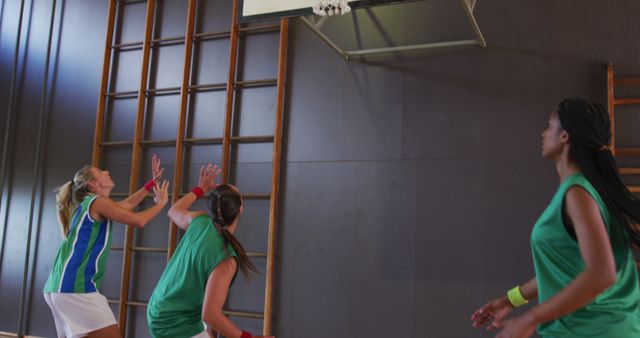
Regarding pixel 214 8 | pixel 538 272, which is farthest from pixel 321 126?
pixel 538 272

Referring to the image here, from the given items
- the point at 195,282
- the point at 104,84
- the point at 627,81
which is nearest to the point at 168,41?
the point at 104,84

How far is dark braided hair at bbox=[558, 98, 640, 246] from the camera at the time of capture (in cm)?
149

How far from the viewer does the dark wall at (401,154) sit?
13.6ft

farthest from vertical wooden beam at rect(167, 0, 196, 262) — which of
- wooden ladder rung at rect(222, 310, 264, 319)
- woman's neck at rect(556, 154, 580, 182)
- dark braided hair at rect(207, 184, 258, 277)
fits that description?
woman's neck at rect(556, 154, 580, 182)

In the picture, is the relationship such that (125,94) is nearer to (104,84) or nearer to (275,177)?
(104,84)

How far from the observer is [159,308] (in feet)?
7.64

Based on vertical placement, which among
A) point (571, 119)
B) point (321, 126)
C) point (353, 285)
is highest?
point (321, 126)

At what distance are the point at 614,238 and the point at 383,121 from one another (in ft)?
10.4

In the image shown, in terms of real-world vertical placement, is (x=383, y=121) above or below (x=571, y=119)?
above

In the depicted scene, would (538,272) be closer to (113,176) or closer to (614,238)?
(614,238)

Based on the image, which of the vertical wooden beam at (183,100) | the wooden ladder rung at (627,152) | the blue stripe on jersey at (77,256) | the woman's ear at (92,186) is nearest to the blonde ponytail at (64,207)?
the woman's ear at (92,186)

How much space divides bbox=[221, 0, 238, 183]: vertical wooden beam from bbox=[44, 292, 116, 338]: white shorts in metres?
1.80

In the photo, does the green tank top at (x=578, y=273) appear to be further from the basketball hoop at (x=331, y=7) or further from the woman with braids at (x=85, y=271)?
the woman with braids at (x=85, y=271)

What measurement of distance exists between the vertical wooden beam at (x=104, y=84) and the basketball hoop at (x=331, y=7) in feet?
10.1
